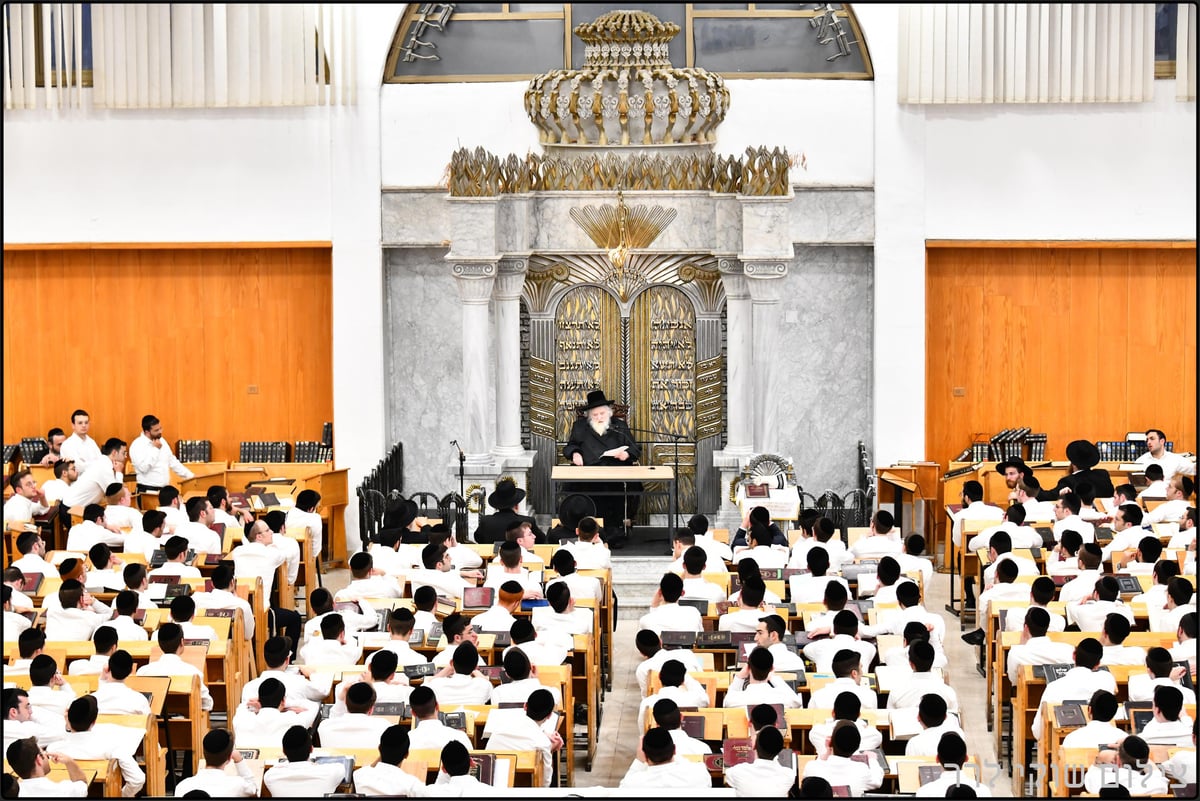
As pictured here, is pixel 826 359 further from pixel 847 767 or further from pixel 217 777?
pixel 217 777

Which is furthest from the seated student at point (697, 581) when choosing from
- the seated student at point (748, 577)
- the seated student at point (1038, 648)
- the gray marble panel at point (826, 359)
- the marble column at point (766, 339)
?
the gray marble panel at point (826, 359)

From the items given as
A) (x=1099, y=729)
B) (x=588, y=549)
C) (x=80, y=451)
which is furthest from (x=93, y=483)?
(x=1099, y=729)

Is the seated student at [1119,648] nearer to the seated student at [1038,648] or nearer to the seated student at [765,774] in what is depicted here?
the seated student at [1038,648]

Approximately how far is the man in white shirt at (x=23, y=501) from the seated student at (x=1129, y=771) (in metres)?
10.2

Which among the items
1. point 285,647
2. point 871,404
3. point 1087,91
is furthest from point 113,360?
point 1087,91

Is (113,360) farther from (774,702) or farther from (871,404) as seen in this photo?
(774,702)

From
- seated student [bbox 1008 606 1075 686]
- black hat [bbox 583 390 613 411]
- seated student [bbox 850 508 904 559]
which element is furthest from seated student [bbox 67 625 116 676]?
black hat [bbox 583 390 613 411]

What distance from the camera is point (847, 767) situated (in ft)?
31.2

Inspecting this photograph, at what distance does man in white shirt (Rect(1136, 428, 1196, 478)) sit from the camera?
695 inches

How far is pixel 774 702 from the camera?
1084cm

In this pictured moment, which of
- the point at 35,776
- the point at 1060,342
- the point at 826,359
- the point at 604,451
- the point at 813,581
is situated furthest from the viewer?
the point at 1060,342

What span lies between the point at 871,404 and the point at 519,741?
9743 millimetres

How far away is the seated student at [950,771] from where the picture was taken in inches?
364

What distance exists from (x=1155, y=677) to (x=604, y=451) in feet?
25.1
